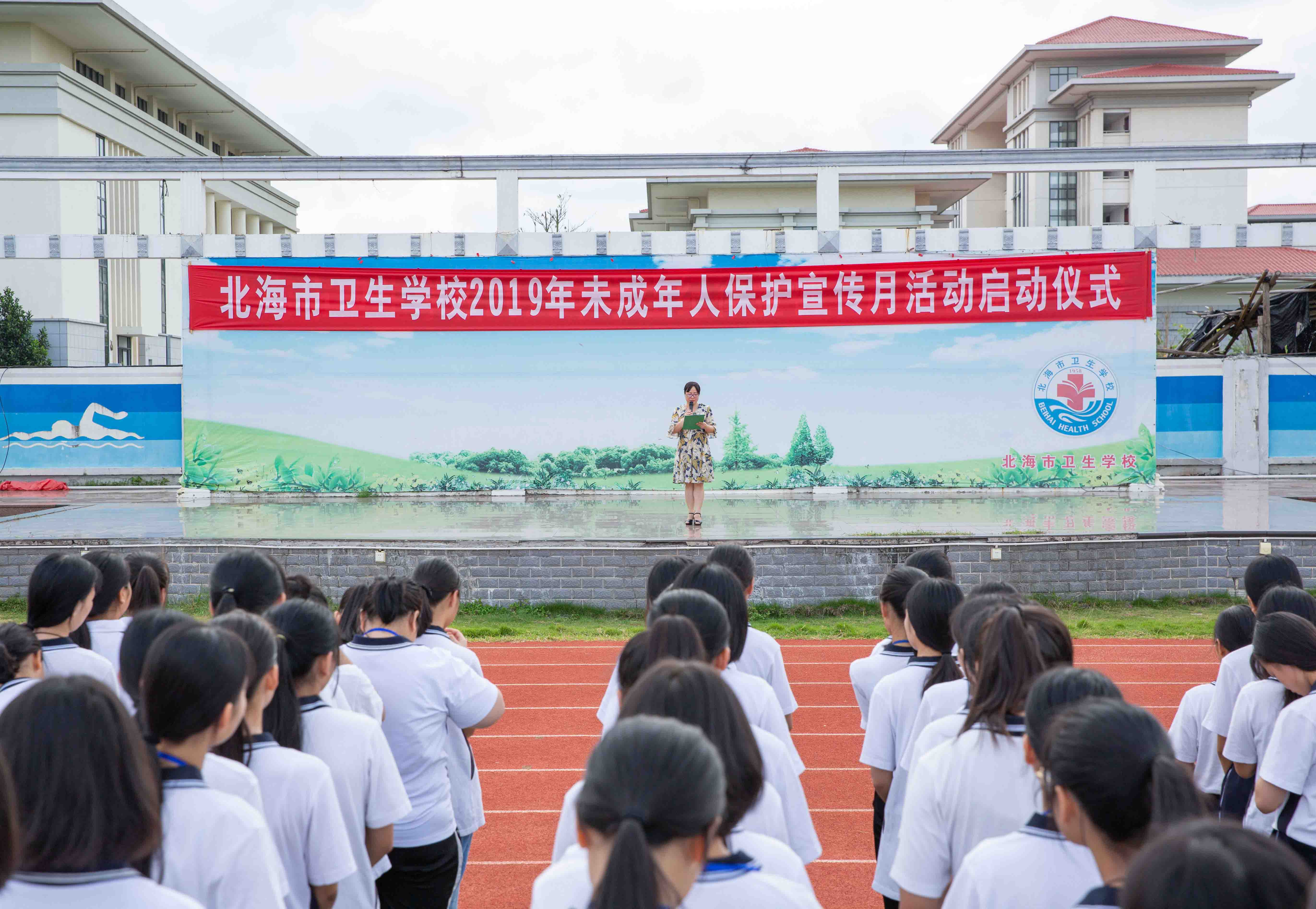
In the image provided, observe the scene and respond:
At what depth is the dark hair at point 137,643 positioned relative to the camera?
7.36 feet

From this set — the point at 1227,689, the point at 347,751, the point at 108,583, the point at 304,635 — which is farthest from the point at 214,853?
the point at 1227,689

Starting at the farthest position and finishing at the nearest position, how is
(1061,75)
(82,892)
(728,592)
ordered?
(1061,75), (728,592), (82,892)

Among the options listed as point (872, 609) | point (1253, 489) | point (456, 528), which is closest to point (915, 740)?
point (872, 609)

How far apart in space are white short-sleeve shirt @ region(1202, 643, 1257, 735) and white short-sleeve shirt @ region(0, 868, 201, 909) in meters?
2.52

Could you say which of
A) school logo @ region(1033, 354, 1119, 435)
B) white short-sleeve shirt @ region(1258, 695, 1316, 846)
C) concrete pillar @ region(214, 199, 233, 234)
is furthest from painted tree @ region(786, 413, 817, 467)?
concrete pillar @ region(214, 199, 233, 234)

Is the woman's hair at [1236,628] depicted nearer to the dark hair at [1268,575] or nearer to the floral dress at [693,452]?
the dark hair at [1268,575]

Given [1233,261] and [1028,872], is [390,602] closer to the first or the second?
[1028,872]

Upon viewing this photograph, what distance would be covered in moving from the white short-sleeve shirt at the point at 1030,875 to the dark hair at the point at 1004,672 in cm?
36

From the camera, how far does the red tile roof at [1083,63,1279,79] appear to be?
3269 cm

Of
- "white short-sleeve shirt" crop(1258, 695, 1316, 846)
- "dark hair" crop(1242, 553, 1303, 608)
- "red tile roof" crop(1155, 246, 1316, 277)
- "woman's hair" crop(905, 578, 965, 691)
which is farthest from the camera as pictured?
"red tile roof" crop(1155, 246, 1316, 277)

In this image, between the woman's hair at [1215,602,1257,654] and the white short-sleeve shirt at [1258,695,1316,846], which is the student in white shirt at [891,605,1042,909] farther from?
the woman's hair at [1215,602,1257,654]

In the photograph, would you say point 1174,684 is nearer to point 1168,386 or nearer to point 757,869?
point 757,869

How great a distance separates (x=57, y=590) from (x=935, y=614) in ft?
7.38

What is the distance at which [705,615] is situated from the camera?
2248mm
